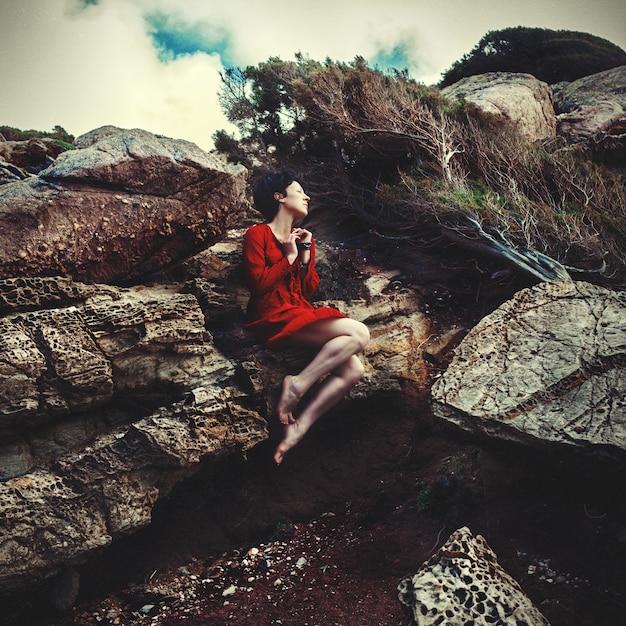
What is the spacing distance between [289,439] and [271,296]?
4.14ft

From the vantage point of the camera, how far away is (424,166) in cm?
661

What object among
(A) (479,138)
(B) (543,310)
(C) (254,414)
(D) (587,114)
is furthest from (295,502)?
(D) (587,114)

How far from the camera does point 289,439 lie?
4461 millimetres

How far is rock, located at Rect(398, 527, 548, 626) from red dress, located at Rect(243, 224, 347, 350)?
217 centimetres

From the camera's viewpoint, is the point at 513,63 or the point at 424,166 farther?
the point at 513,63

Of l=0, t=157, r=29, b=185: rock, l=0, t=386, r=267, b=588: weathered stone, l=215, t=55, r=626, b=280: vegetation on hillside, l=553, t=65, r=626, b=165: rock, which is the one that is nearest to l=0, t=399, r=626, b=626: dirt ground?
l=0, t=386, r=267, b=588: weathered stone

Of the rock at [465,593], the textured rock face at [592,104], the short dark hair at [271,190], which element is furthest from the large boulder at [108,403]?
the textured rock face at [592,104]

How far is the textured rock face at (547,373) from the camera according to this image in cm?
338

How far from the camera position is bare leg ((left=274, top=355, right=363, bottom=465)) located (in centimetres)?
447

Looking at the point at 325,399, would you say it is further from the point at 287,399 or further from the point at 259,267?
the point at 259,267

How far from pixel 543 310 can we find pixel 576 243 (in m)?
1.64

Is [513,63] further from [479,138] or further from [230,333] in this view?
[230,333]

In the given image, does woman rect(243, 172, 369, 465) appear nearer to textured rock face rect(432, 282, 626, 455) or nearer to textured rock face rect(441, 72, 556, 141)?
textured rock face rect(432, 282, 626, 455)

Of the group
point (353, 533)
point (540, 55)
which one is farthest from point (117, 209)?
point (540, 55)
